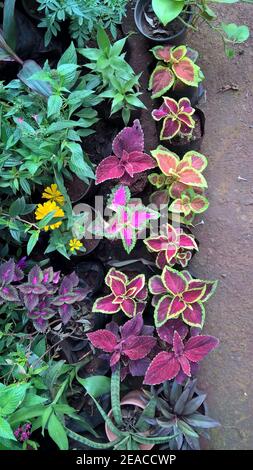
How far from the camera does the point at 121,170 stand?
69.2 inches

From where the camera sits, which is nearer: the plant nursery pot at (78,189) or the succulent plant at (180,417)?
the succulent plant at (180,417)

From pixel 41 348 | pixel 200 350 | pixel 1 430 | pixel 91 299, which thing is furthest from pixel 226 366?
pixel 1 430

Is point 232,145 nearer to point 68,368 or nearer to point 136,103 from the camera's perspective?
point 136,103

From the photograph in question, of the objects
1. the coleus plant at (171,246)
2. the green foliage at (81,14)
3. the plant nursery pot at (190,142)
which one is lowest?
the coleus plant at (171,246)

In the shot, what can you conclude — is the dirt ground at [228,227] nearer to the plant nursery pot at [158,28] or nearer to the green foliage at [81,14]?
the plant nursery pot at [158,28]

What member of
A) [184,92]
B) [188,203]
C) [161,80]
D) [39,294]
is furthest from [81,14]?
[39,294]

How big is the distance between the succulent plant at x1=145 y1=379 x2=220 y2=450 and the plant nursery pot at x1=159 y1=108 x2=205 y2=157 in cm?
84

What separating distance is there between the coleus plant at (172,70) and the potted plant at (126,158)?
0.69 ft

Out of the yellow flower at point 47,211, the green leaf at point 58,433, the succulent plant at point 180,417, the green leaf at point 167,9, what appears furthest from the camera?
the green leaf at point 167,9

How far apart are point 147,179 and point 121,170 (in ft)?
0.67

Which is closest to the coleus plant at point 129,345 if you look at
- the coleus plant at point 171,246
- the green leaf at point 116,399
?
the green leaf at point 116,399

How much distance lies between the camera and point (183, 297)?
5.47 feet

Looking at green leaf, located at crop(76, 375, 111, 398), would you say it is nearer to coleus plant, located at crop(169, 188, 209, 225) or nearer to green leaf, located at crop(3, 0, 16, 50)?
coleus plant, located at crop(169, 188, 209, 225)

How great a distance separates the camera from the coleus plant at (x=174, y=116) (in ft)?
5.94
